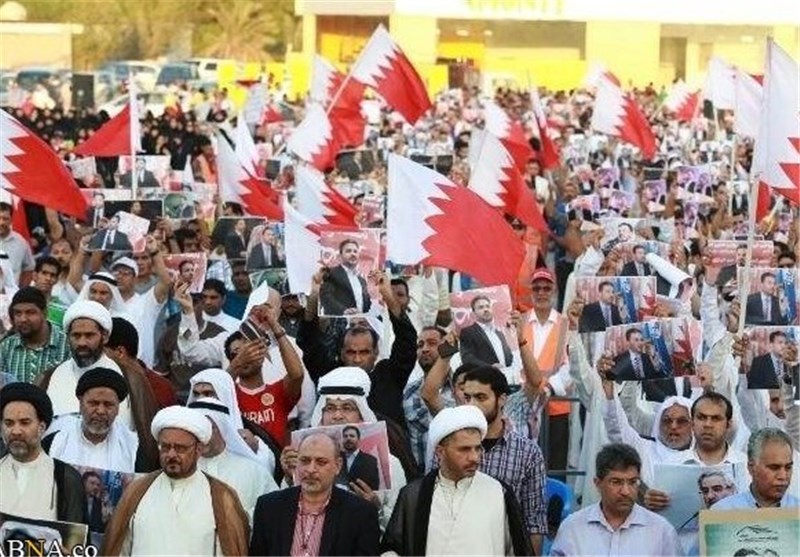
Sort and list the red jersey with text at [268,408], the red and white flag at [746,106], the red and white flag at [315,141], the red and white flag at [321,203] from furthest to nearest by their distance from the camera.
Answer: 1. the red and white flag at [315,141]
2. the red and white flag at [746,106]
3. the red and white flag at [321,203]
4. the red jersey with text at [268,408]

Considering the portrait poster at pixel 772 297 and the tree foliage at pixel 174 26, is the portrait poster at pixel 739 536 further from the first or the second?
the tree foliage at pixel 174 26

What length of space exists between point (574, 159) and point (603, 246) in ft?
38.5

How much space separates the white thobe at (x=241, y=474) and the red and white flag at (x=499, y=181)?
6873 mm

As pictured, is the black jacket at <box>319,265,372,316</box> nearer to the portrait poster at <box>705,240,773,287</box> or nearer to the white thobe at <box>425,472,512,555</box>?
the portrait poster at <box>705,240,773,287</box>

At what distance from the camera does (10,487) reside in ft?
24.2

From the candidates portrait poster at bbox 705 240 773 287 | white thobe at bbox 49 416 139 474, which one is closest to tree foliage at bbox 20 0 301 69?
portrait poster at bbox 705 240 773 287

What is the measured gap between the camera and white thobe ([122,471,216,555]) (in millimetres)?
7109

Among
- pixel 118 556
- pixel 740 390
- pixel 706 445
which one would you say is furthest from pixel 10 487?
pixel 740 390

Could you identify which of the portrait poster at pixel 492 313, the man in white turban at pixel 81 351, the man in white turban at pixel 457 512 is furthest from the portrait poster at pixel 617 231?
the man in white turban at pixel 457 512

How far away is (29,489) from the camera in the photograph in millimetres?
7363

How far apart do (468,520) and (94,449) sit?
64.3 inches

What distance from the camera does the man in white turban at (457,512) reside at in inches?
283

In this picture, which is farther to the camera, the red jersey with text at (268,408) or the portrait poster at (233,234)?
the portrait poster at (233,234)

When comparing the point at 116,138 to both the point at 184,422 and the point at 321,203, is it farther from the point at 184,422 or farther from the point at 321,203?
the point at 184,422
